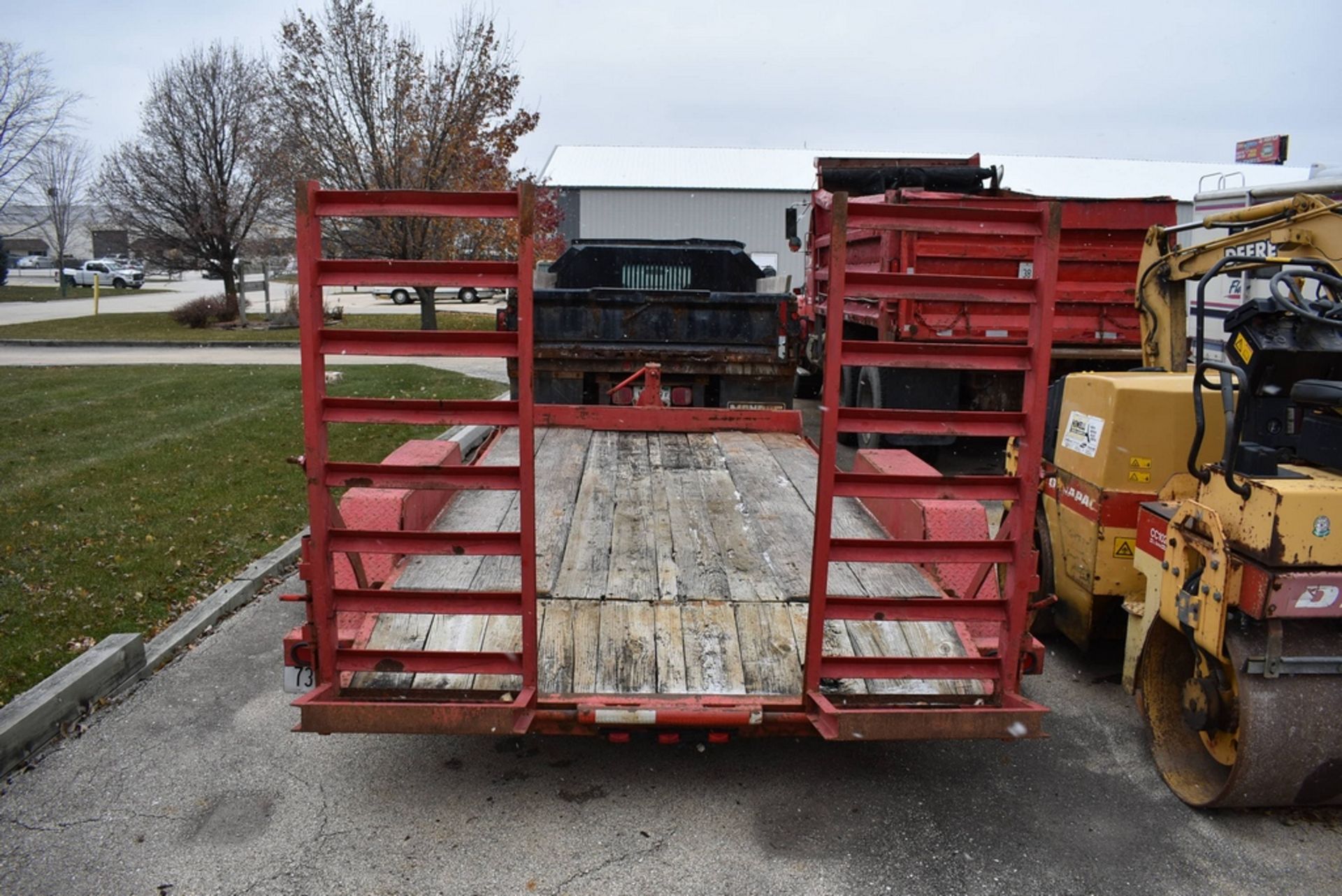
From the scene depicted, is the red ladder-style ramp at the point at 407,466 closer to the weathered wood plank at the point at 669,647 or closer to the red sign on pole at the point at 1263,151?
the weathered wood plank at the point at 669,647

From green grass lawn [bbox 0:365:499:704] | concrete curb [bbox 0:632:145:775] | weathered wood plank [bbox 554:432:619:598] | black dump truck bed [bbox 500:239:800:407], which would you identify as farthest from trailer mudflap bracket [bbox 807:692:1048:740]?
black dump truck bed [bbox 500:239:800:407]

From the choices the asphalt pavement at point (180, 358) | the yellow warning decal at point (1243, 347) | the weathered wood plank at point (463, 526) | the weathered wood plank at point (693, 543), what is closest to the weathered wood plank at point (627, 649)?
the weathered wood plank at point (693, 543)

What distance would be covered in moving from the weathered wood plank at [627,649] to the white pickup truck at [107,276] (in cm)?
4985

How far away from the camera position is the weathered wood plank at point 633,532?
4.03 meters

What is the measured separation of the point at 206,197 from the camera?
2517 cm

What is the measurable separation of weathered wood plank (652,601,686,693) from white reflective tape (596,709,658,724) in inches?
6.9

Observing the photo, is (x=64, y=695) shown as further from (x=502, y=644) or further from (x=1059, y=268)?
(x=1059, y=268)

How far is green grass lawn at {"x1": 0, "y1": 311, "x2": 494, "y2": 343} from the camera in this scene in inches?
842

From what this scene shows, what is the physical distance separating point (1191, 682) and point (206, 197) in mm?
26815

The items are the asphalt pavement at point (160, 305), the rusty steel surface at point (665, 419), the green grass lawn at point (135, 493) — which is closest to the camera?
the green grass lawn at point (135, 493)

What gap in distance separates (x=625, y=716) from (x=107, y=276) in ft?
176

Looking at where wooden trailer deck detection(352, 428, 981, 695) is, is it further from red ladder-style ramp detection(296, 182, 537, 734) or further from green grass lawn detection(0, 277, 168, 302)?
green grass lawn detection(0, 277, 168, 302)

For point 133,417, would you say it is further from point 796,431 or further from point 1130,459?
point 1130,459

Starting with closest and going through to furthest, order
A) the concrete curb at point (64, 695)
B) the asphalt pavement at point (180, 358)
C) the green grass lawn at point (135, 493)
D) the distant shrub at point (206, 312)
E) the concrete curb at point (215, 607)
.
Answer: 1. the concrete curb at point (64, 695)
2. the concrete curb at point (215, 607)
3. the green grass lawn at point (135, 493)
4. the asphalt pavement at point (180, 358)
5. the distant shrub at point (206, 312)
